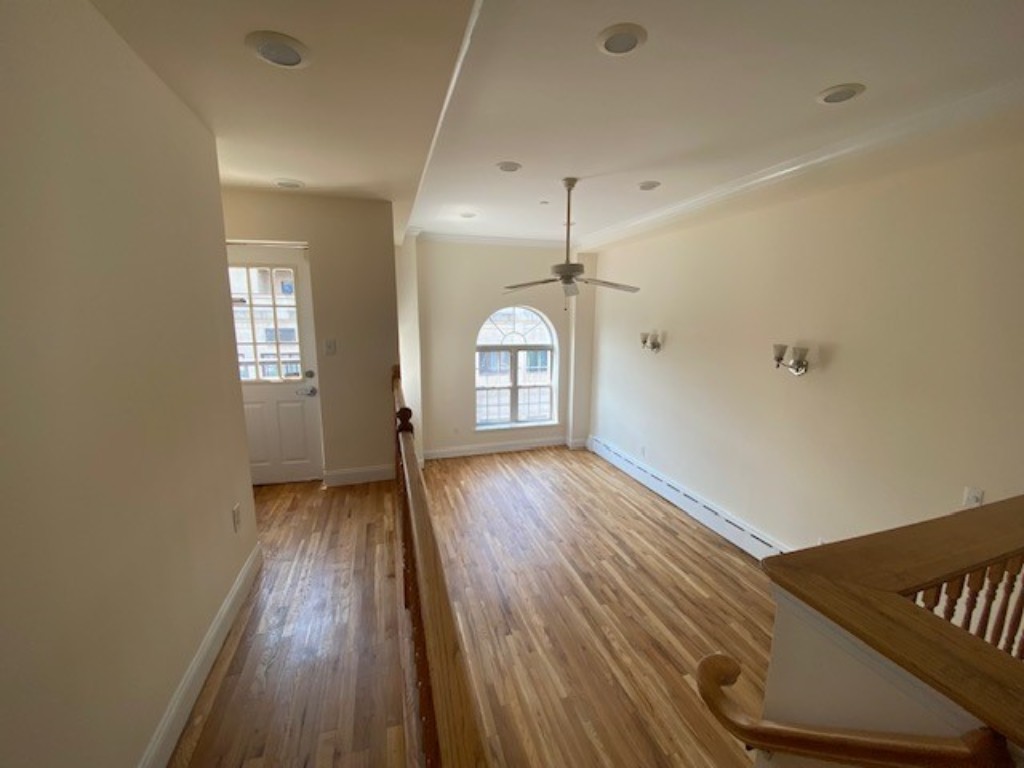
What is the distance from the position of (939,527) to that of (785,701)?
0.58 m

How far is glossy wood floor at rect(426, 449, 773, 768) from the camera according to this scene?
1978 millimetres

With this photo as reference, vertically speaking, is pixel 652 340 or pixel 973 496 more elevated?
pixel 652 340

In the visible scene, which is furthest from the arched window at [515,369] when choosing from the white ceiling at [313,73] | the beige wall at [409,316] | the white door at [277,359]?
the white ceiling at [313,73]

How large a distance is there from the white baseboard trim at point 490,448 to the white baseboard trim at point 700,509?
930 millimetres

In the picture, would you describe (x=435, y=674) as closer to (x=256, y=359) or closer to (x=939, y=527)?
(x=939, y=527)

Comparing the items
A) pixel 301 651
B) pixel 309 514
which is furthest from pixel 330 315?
pixel 301 651

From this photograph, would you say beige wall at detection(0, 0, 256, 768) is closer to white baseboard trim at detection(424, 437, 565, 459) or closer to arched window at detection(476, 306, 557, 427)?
white baseboard trim at detection(424, 437, 565, 459)

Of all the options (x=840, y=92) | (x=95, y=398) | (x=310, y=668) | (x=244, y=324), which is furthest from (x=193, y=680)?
(x=840, y=92)

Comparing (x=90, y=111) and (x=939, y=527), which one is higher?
(x=90, y=111)

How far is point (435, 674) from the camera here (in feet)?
2.35

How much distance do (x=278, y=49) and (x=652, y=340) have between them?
415 centimetres

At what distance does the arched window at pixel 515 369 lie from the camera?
5895 millimetres

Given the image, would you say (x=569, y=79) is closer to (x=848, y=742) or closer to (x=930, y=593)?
(x=930, y=593)

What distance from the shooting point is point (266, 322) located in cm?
368
